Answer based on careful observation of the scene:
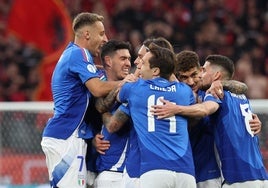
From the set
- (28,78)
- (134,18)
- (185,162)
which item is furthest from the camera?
(134,18)

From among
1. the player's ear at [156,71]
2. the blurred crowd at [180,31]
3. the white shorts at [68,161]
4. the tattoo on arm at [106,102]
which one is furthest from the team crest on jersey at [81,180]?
the blurred crowd at [180,31]

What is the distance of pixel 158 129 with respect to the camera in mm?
7062

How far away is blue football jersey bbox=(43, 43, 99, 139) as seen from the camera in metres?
7.64

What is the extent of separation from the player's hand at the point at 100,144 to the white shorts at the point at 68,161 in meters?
0.11

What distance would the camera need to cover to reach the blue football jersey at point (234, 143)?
7.48m

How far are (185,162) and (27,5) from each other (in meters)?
8.02

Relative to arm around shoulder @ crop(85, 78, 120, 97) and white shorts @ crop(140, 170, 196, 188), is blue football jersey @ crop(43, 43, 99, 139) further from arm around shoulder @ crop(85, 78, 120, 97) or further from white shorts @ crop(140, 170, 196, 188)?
white shorts @ crop(140, 170, 196, 188)

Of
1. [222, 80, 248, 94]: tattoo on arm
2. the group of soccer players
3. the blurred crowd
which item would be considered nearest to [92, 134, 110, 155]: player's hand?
the group of soccer players

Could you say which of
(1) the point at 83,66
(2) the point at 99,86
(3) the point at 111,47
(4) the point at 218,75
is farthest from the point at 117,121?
(4) the point at 218,75

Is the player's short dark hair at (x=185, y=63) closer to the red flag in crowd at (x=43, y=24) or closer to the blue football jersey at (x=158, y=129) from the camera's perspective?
the blue football jersey at (x=158, y=129)

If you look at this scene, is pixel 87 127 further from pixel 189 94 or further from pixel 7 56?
pixel 7 56

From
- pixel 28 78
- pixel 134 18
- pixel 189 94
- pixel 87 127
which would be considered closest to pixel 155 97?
pixel 189 94

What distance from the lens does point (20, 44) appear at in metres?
14.9

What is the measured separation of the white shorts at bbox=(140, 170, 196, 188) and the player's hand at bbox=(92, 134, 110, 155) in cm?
72
